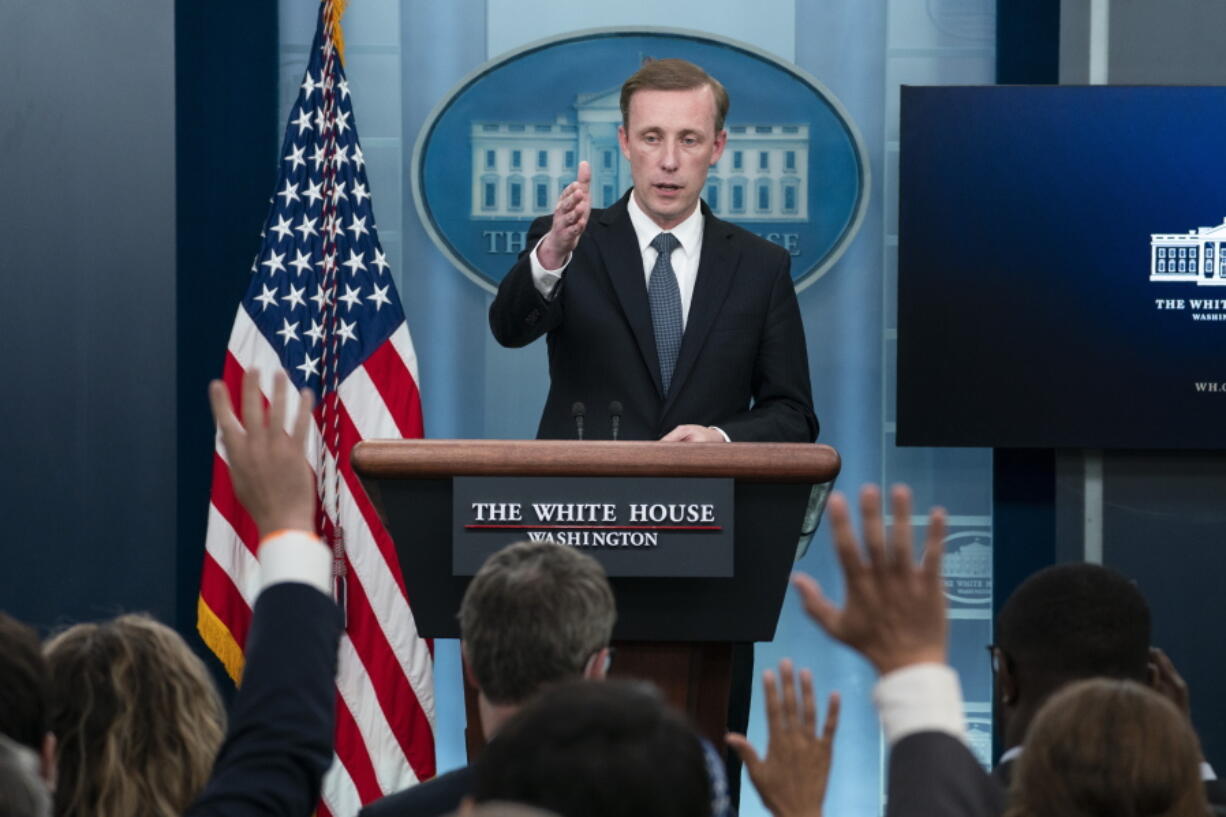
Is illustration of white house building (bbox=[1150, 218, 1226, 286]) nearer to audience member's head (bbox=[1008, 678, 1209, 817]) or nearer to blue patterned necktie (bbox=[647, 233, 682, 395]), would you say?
blue patterned necktie (bbox=[647, 233, 682, 395])

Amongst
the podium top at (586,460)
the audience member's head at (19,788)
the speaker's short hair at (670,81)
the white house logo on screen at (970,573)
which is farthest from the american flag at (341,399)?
the audience member's head at (19,788)

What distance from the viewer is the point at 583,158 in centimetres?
513

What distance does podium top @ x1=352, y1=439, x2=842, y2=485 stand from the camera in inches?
103

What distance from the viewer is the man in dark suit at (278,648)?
1.52 m

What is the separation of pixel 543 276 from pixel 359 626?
1.70 metres

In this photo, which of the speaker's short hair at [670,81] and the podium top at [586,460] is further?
the speaker's short hair at [670,81]

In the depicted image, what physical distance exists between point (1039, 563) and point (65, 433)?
293 centimetres

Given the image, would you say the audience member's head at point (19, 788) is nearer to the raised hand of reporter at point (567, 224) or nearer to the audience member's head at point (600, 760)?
the audience member's head at point (600, 760)

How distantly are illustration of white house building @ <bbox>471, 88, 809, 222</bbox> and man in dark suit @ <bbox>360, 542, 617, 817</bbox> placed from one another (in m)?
3.29

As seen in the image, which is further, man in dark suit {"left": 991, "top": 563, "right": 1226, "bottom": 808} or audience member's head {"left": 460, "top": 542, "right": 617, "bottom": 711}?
man in dark suit {"left": 991, "top": 563, "right": 1226, "bottom": 808}

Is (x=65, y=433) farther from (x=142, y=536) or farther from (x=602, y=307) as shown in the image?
(x=602, y=307)

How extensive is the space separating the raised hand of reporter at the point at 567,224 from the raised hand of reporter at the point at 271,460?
4.74ft

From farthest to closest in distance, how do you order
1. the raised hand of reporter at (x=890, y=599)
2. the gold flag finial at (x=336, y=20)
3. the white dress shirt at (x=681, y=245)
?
1. the gold flag finial at (x=336, y=20)
2. the white dress shirt at (x=681, y=245)
3. the raised hand of reporter at (x=890, y=599)

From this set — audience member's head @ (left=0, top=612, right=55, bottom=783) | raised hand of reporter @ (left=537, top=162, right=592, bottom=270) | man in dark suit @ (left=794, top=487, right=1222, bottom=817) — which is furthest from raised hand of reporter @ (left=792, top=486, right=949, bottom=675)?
raised hand of reporter @ (left=537, top=162, right=592, bottom=270)
